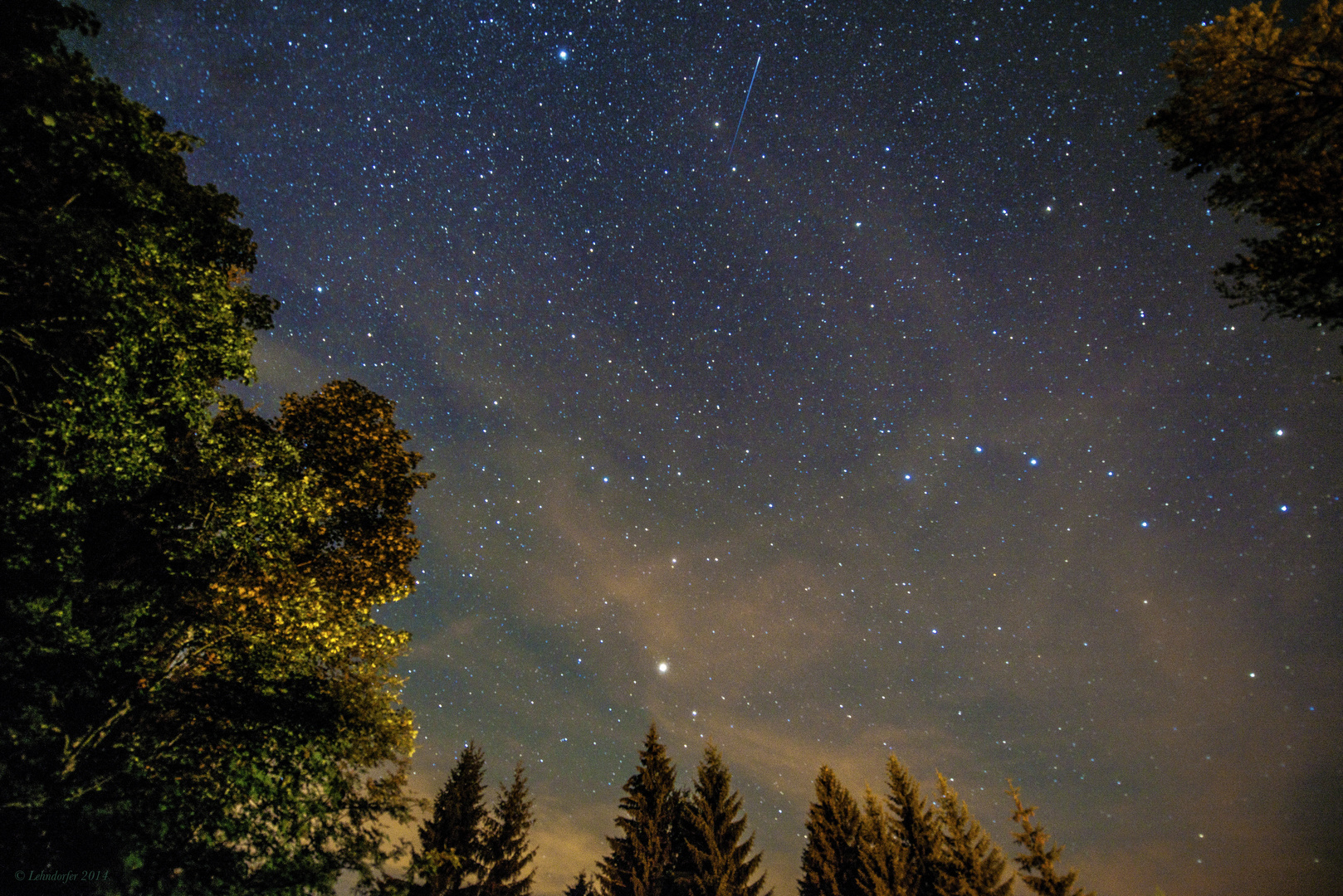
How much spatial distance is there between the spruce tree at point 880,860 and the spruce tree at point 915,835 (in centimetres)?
53

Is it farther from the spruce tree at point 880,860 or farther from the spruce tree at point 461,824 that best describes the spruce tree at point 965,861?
the spruce tree at point 461,824

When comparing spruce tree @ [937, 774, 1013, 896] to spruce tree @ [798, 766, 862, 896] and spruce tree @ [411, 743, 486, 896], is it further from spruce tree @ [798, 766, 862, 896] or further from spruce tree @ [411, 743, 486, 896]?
spruce tree @ [411, 743, 486, 896]

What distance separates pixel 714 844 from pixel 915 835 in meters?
9.95

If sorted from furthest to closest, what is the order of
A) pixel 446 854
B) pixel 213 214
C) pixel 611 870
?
pixel 611 870 < pixel 446 854 < pixel 213 214

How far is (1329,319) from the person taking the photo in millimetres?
8445

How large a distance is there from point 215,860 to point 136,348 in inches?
319

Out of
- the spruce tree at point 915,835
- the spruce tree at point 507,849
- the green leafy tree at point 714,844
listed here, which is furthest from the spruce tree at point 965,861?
the spruce tree at point 507,849

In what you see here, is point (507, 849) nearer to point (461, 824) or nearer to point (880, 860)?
point (461, 824)

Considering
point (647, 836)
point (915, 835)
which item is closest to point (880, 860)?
point (915, 835)

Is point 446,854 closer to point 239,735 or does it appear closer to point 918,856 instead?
point 239,735

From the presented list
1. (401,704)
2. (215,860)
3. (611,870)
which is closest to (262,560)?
(401,704)

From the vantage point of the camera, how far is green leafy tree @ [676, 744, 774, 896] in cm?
2459

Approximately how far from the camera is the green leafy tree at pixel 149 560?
6.91 meters

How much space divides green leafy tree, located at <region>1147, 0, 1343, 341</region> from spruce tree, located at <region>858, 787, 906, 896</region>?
26052mm
